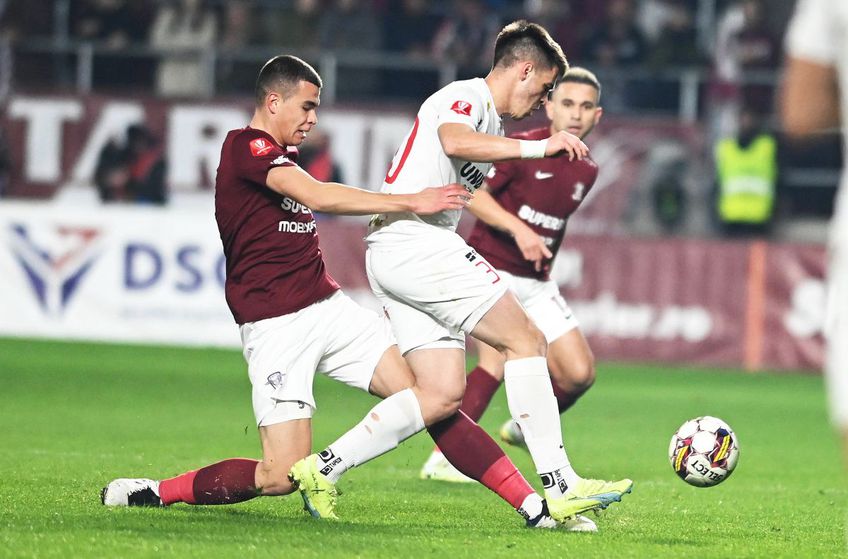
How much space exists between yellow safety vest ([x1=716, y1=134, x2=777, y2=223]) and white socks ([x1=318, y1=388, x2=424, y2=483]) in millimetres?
12488

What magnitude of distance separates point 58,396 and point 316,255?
591cm

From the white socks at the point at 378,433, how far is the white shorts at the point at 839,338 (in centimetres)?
308

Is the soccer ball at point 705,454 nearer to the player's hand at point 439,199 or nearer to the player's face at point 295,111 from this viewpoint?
the player's hand at point 439,199

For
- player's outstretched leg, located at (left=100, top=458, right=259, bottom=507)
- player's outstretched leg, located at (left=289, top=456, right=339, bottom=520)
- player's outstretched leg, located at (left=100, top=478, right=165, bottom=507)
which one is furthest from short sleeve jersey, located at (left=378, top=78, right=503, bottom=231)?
player's outstretched leg, located at (left=100, top=478, right=165, bottom=507)

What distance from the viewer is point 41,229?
16516 millimetres

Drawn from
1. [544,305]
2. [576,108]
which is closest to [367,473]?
[544,305]

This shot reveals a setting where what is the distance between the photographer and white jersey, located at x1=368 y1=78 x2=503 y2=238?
646 centimetres

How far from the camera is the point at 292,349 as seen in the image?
6.45m

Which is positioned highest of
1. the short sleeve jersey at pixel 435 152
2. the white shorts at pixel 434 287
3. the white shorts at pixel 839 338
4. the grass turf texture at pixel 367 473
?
the short sleeve jersey at pixel 435 152

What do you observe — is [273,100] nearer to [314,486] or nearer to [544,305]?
[314,486]

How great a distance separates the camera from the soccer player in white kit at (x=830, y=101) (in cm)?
331

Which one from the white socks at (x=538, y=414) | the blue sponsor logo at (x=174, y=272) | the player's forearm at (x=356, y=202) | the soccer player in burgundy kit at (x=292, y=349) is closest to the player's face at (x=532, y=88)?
the soccer player in burgundy kit at (x=292, y=349)

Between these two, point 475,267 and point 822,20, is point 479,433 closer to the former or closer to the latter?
point 475,267

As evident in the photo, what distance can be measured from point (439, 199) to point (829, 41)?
2.86m
